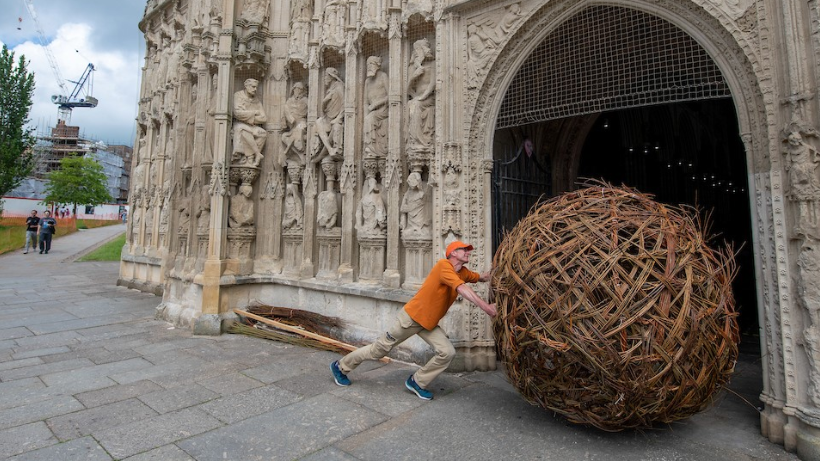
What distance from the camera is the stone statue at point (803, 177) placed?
2.95 metres

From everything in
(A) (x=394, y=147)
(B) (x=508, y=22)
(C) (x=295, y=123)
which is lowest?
(A) (x=394, y=147)

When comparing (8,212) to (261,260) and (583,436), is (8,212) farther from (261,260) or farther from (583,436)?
(583,436)

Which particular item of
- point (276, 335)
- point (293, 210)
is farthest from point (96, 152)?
point (276, 335)

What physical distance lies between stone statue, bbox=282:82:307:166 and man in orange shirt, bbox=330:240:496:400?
3851 millimetres

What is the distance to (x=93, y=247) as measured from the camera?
19875mm

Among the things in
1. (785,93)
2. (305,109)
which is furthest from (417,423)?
(305,109)

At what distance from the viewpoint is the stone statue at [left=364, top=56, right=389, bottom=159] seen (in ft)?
19.2

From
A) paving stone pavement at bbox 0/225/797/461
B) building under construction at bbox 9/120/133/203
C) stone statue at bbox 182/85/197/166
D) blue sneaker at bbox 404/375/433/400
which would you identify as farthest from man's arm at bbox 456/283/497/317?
building under construction at bbox 9/120/133/203

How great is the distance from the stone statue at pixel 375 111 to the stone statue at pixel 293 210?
5.16 ft

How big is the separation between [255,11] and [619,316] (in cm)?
711

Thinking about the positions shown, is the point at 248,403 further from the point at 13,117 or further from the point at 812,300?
the point at 13,117

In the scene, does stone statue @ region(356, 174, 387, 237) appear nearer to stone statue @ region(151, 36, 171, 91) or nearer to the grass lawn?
stone statue @ region(151, 36, 171, 91)

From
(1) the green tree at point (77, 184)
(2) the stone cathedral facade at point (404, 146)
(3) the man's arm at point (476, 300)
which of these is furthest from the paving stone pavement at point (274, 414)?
(1) the green tree at point (77, 184)

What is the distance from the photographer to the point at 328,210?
245 inches
